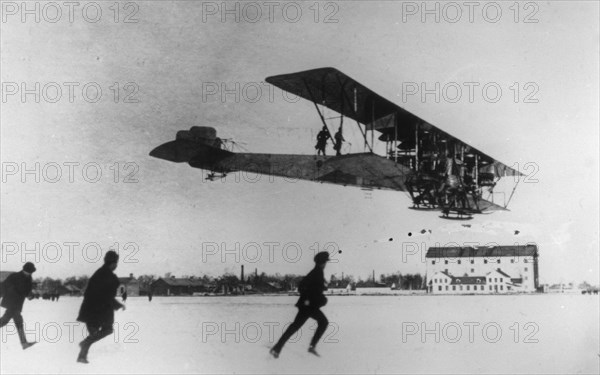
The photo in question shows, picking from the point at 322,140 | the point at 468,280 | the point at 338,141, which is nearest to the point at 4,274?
the point at 322,140

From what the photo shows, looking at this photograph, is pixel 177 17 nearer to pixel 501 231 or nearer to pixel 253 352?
pixel 253 352

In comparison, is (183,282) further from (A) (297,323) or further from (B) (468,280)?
(B) (468,280)

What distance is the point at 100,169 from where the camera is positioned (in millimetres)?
6133

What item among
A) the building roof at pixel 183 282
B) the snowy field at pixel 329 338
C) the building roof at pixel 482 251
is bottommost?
the snowy field at pixel 329 338

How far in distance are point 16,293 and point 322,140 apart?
3566 millimetres

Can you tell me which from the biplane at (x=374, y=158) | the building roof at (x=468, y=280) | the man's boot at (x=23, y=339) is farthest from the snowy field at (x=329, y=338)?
the biplane at (x=374, y=158)

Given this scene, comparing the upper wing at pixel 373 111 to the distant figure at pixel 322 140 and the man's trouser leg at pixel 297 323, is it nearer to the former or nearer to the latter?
the distant figure at pixel 322 140

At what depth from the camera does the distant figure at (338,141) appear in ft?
22.0

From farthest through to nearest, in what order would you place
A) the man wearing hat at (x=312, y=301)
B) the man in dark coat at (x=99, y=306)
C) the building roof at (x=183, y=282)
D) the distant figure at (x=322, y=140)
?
the distant figure at (x=322, y=140), the building roof at (x=183, y=282), the man in dark coat at (x=99, y=306), the man wearing hat at (x=312, y=301)

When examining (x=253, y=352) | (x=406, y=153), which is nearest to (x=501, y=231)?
(x=406, y=153)

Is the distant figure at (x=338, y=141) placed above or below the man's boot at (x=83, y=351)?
above

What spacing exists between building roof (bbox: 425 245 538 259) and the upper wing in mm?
865

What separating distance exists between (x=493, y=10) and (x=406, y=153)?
6.97 feet

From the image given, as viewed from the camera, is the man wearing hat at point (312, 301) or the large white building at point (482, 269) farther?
the large white building at point (482, 269)
